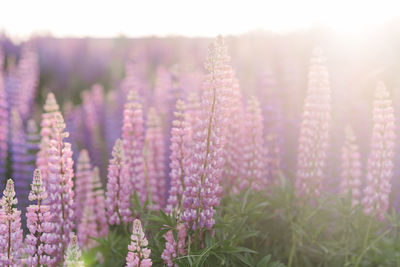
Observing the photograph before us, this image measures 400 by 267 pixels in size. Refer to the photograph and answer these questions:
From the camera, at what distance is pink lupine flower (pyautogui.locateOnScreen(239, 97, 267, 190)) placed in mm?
4371

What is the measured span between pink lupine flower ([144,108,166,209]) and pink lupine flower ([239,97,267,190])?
0.79 m

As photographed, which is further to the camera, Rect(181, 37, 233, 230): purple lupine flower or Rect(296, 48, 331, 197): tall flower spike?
Rect(296, 48, 331, 197): tall flower spike

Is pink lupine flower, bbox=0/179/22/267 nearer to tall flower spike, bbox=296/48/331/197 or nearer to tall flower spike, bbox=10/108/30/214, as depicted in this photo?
tall flower spike, bbox=296/48/331/197

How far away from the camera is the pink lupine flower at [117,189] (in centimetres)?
368

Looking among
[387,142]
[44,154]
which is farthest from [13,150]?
[387,142]

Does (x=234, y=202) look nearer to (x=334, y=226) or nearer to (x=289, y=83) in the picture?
(x=334, y=226)

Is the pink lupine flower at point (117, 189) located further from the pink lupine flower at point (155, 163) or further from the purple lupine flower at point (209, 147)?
the purple lupine flower at point (209, 147)

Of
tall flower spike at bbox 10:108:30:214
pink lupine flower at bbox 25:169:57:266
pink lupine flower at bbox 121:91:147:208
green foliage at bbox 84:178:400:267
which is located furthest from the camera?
tall flower spike at bbox 10:108:30:214

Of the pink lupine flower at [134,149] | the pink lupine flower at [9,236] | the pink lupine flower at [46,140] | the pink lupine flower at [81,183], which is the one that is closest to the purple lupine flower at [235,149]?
the pink lupine flower at [134,149]

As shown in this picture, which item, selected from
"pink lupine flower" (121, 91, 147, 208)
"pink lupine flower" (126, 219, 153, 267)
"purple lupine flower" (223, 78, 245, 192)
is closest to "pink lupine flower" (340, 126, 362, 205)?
"purple lupine flower" (223, 78, 245, 192)

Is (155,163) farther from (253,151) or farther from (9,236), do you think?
(9,236)

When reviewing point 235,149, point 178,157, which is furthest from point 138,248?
point 235,149

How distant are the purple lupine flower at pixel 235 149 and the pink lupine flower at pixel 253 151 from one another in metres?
0.06

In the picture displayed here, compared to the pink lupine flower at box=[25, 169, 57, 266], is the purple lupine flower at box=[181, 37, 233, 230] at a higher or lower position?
higher
